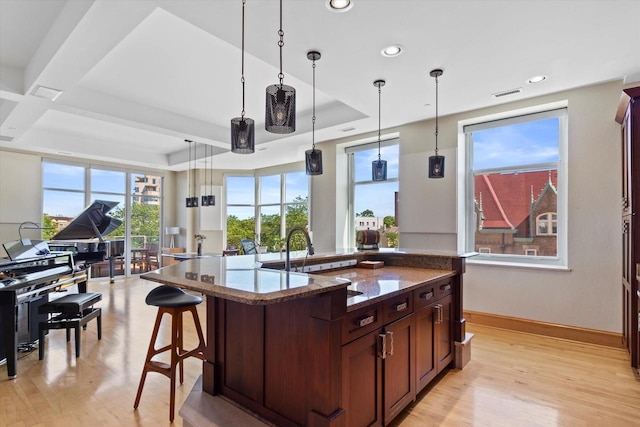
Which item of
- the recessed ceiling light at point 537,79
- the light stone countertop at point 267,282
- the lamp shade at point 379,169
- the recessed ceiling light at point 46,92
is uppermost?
the recessed ceiling light at point 537,79

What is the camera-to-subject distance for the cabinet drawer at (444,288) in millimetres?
2744

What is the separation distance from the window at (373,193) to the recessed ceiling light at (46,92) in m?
4.28

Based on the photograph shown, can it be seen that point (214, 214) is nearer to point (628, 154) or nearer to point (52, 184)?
point (52, 184)

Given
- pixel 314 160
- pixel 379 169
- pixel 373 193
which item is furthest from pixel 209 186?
pixel 379 169

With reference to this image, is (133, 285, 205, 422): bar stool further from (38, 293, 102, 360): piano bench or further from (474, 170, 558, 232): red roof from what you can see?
(474, 170, 558, 232): red roof

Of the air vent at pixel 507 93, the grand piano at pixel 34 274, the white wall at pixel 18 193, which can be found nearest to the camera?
the grand piano at pixel 34 274

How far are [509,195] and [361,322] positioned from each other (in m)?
3.64

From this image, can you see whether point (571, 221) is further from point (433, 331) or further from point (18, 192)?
point (18, 192)

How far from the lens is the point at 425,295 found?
2.50 metres

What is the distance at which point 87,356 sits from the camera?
3365mm

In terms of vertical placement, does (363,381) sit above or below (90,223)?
below

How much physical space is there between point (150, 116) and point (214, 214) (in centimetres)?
452

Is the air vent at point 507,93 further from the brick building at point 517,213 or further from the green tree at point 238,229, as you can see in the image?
the green tree at point 238,229

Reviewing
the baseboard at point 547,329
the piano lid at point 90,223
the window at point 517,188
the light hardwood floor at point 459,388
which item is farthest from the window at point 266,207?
the light hardwood floor at point 459,388
